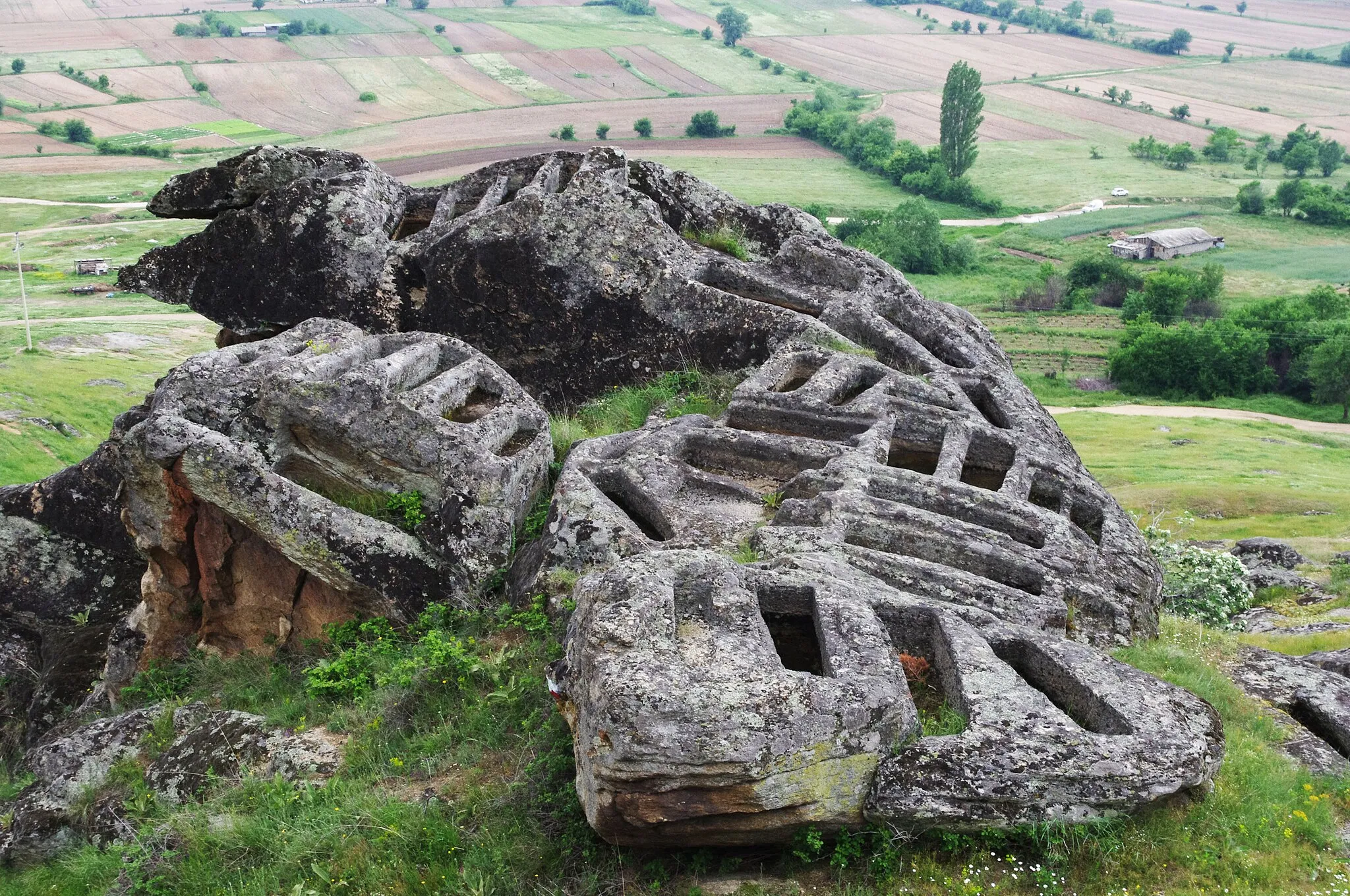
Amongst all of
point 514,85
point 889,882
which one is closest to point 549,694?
point 889,882

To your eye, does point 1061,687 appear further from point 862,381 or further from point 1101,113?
point 1101,113

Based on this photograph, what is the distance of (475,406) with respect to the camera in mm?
13781

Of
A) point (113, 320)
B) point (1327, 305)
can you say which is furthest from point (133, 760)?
point (1327, 305)

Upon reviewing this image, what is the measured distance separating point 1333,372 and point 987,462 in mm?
72053

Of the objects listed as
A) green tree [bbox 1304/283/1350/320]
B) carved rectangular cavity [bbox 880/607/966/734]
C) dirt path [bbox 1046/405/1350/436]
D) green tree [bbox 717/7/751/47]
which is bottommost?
dirt path [bbox 1046/405/1350/436]

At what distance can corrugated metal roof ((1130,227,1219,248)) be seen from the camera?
10181cm

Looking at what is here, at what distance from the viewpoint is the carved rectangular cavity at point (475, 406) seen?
13.3 m

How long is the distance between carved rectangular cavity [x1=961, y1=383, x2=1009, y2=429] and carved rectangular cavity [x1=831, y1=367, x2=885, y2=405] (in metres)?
1.13

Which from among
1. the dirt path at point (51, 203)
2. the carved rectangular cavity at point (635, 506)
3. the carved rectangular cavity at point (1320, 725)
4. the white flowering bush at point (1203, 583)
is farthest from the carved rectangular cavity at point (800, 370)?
the dirt path at point (51, 203)

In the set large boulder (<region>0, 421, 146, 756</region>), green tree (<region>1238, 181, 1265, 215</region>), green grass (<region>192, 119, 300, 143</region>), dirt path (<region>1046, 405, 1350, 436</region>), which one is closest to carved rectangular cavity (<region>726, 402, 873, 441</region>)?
large boulder (<region>0, 421, 146, 756</region>)

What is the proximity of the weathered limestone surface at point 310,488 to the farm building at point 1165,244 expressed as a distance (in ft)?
325

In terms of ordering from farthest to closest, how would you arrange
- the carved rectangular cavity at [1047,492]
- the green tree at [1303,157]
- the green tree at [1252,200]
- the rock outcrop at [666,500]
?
the green tree at [1303,157]
the green tree at [1252,200]
the carved rectangular cavity at [1047,492]
the rock outcrop at [666,500]

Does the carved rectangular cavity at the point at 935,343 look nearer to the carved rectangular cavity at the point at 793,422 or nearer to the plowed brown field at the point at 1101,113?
the carved rectangular cavity at the point at 793,422

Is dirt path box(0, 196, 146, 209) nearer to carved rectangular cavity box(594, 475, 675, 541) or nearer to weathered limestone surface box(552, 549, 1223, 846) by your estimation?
carved rectangular cavity box(594, 475, 675, 541)
